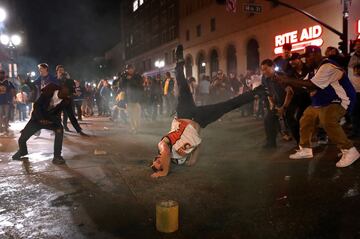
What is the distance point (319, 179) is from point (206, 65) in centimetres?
3035

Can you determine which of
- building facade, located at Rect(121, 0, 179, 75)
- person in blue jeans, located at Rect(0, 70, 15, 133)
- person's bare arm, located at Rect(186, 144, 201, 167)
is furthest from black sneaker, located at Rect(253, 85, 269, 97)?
building facade, located at Rect(121, 0, 179, 75)

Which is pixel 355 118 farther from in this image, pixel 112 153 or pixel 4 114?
pixel 4 114

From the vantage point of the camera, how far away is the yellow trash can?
11.2 feet

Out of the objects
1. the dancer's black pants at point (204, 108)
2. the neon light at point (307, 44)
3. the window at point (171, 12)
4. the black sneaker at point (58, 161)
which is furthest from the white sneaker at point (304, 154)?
the window at point (171, 12)

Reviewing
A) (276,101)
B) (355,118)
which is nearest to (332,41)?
(355,118)

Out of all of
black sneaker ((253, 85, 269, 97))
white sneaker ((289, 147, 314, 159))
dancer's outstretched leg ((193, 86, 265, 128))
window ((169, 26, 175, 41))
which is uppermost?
window ((169, 26, 175, 41))

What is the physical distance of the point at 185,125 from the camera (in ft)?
18.2

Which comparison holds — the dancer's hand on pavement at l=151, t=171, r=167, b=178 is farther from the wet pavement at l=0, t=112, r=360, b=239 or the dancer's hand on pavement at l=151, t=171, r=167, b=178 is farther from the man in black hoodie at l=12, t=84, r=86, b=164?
the man in black hoodie at l=12, t=84, r=86, b=164

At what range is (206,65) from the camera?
3475 centimetres

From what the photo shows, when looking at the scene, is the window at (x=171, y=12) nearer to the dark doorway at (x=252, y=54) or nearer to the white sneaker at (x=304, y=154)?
the dark doorway at (x=252, y=54)

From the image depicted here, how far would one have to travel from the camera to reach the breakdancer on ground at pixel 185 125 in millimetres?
5395

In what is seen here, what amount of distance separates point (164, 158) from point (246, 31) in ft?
78.2

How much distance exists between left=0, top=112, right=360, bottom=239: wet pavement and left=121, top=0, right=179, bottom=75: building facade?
117ft

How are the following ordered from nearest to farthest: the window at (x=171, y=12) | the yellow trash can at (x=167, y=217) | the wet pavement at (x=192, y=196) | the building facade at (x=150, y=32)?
the yellow trash can at (x=167, y=217)
the wet pavement at (x=192, y=196)
the window at (x=171, y=12)
the building facade at (x=150, y=32)
